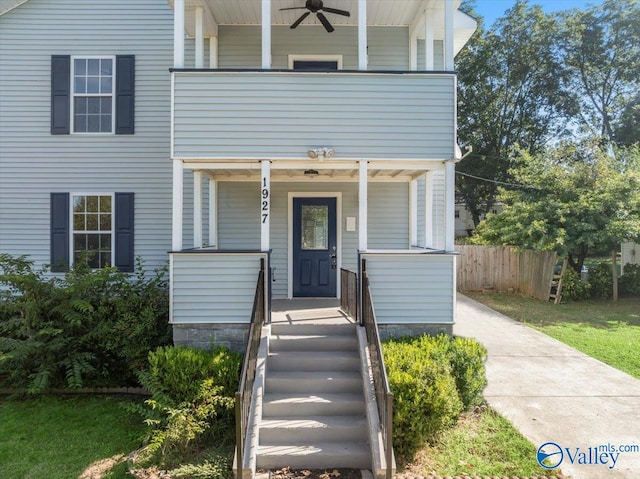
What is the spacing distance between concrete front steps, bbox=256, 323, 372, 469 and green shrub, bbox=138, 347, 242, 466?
564 millimetres

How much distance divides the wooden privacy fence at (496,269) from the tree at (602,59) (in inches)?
506

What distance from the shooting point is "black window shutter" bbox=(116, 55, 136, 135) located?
332 inches

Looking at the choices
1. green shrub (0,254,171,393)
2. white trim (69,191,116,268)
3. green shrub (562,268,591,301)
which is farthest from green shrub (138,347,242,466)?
green shrub (562,268,591,301)

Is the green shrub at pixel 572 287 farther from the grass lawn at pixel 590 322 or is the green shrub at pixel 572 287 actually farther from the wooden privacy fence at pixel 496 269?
the wooden privacy fence at pixel 496 269

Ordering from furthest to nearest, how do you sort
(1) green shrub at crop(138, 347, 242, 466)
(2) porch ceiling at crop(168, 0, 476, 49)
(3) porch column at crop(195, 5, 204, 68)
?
(2) porch ceiling at crop(168, 0, 476, 49), (3) porch column at crop(195, 5, 204, 68), (1) green shrub at crop(138, 347, 242, 466)

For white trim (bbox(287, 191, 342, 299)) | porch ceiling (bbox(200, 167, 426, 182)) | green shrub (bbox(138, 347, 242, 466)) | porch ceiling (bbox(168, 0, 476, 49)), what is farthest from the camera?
white trim (bbox(287, 191, 342, 299))

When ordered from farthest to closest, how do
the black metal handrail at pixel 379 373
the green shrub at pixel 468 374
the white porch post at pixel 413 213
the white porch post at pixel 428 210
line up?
1. the white porch post at pixel 413 213
2. the white porch post at pixel 428 210
3. the green shrub at pixel 468 374
4. the black metal handrail at pixel 379 373

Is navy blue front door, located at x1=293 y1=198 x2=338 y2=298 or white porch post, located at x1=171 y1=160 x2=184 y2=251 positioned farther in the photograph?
navy blue front door, located at x1=293 y1=198 x2=338 y2=298

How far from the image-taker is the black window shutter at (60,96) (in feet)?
27.5

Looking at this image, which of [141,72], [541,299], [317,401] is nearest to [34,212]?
[141,72]

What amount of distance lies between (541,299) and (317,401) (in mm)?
11202

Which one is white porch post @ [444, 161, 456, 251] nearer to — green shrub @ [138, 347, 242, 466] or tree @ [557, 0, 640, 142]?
green shrub @ [138, 347, 242, 466]

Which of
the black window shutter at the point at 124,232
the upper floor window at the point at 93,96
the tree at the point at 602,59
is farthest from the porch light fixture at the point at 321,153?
the tree at the point at 602,59

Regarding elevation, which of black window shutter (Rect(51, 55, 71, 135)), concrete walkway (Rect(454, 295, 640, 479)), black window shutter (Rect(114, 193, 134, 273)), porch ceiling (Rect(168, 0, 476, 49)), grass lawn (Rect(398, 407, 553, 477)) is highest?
porch ceiling (Rect(168, 0, 476, 49))
